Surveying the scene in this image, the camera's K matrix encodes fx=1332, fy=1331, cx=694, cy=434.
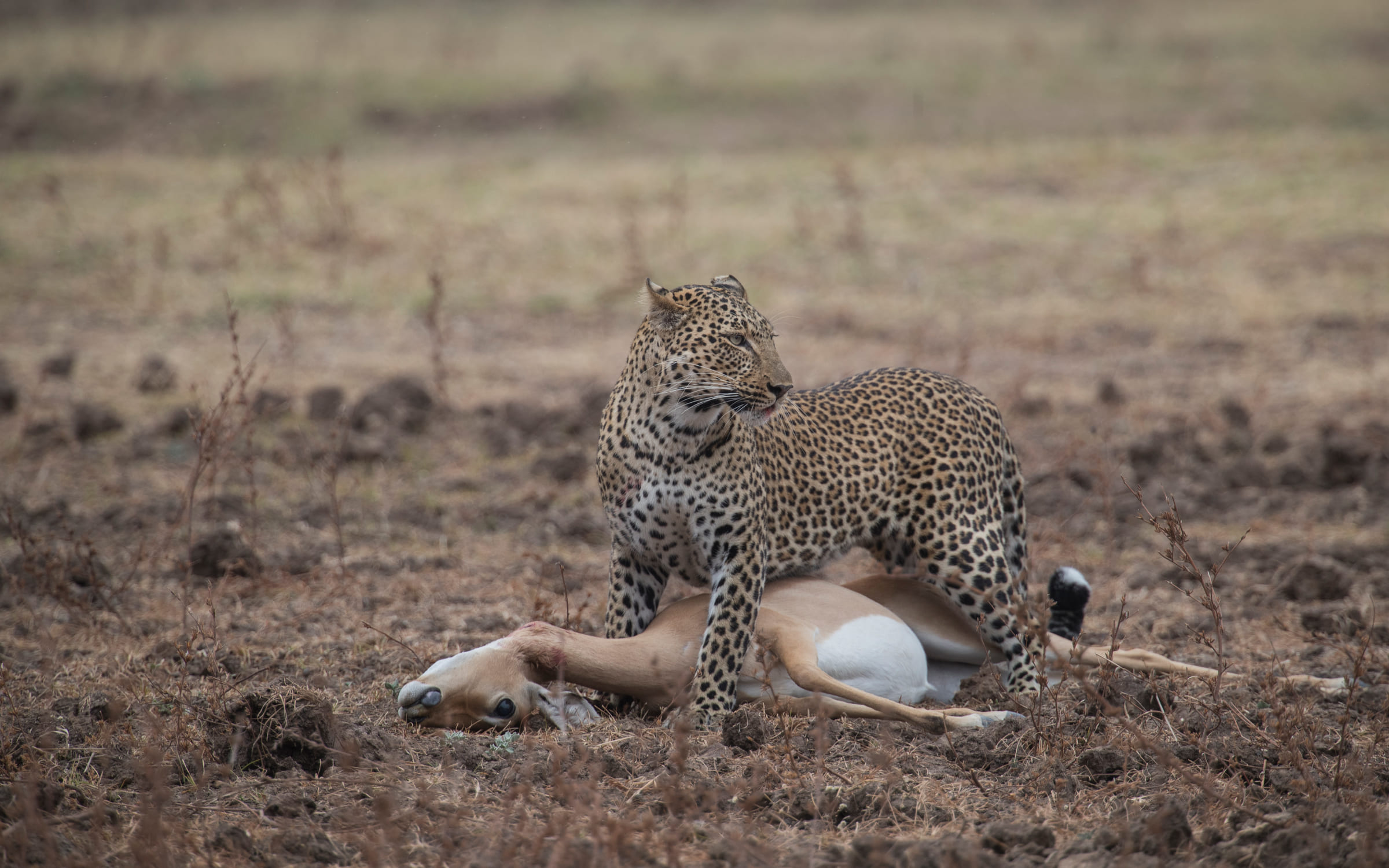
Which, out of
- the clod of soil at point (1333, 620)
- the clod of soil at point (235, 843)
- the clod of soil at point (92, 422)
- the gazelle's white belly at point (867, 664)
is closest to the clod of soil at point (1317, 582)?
the clod of soil at point (1333, 620)

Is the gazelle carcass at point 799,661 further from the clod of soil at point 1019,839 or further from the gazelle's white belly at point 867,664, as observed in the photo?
the clod of soil at point 1019,839

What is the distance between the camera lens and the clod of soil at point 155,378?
10906 millimetres

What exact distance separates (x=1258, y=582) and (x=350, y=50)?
23363 millimetres

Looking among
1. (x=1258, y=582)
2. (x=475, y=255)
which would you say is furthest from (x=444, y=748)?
(x=475, y=255)

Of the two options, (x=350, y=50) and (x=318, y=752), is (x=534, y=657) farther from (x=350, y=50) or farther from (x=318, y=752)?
(x=350, y=50)

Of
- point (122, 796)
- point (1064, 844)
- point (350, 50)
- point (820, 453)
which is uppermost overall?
point (350, 50)

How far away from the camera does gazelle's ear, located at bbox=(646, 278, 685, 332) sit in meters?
5.23

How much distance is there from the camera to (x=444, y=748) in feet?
15.3

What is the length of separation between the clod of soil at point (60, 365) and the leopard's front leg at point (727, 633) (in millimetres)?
7765

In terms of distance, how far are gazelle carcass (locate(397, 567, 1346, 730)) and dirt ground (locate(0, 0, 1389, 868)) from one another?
0.19m

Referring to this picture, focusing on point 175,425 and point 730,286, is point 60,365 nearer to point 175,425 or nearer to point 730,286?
point 175,425

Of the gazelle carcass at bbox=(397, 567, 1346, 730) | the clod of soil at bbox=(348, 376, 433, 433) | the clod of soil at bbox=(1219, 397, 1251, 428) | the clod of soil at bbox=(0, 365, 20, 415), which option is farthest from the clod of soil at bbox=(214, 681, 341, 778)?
the clod of soil at bbox=(1219, 397, 1251, 428)

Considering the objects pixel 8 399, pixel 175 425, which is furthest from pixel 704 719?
pixel 8 399

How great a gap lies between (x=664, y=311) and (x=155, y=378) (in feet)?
23.5
